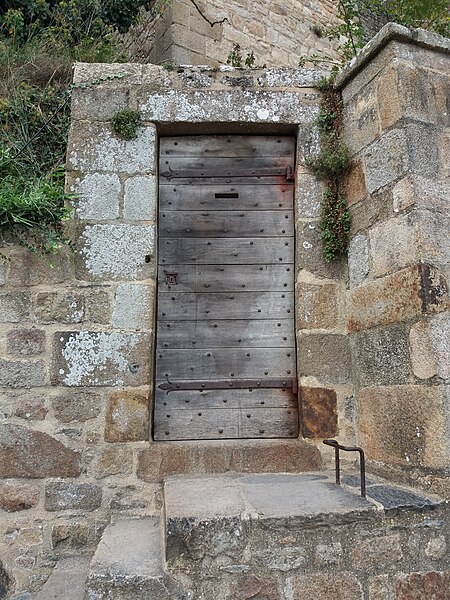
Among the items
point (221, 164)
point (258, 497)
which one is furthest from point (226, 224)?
point (258, 497)

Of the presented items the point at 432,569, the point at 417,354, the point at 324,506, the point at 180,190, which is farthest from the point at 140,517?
the point at 180,190

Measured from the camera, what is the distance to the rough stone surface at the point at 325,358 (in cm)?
305

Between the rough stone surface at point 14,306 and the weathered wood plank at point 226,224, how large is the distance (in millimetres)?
875

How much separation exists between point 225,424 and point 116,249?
1.18 metres

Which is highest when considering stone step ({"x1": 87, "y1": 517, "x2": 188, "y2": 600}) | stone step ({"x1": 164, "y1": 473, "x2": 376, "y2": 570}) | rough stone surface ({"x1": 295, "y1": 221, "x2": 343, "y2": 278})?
rough stone surface ({"x1": 295, "y1": 221, "x2": 343, "y2": 278})

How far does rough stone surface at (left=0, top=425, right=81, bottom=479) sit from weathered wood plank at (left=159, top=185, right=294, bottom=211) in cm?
150

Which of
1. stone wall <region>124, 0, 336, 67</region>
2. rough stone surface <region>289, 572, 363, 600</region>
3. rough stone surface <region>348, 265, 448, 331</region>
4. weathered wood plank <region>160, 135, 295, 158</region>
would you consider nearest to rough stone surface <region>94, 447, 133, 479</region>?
rough stone surface <region>289, 572, 363, 600</region>

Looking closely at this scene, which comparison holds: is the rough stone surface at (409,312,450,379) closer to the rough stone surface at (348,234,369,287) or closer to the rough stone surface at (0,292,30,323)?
the rough stone surface at (348,234,369,287)

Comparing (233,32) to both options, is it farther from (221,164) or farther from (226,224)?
(226,224)

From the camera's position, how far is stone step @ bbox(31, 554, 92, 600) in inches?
91.8

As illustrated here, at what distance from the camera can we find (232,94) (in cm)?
332

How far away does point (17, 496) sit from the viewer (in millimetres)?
2828

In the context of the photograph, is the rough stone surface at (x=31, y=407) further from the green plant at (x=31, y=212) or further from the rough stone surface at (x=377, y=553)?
the rough stone surface at (x=377, y=553)

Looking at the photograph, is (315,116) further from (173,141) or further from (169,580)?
(169,580)
